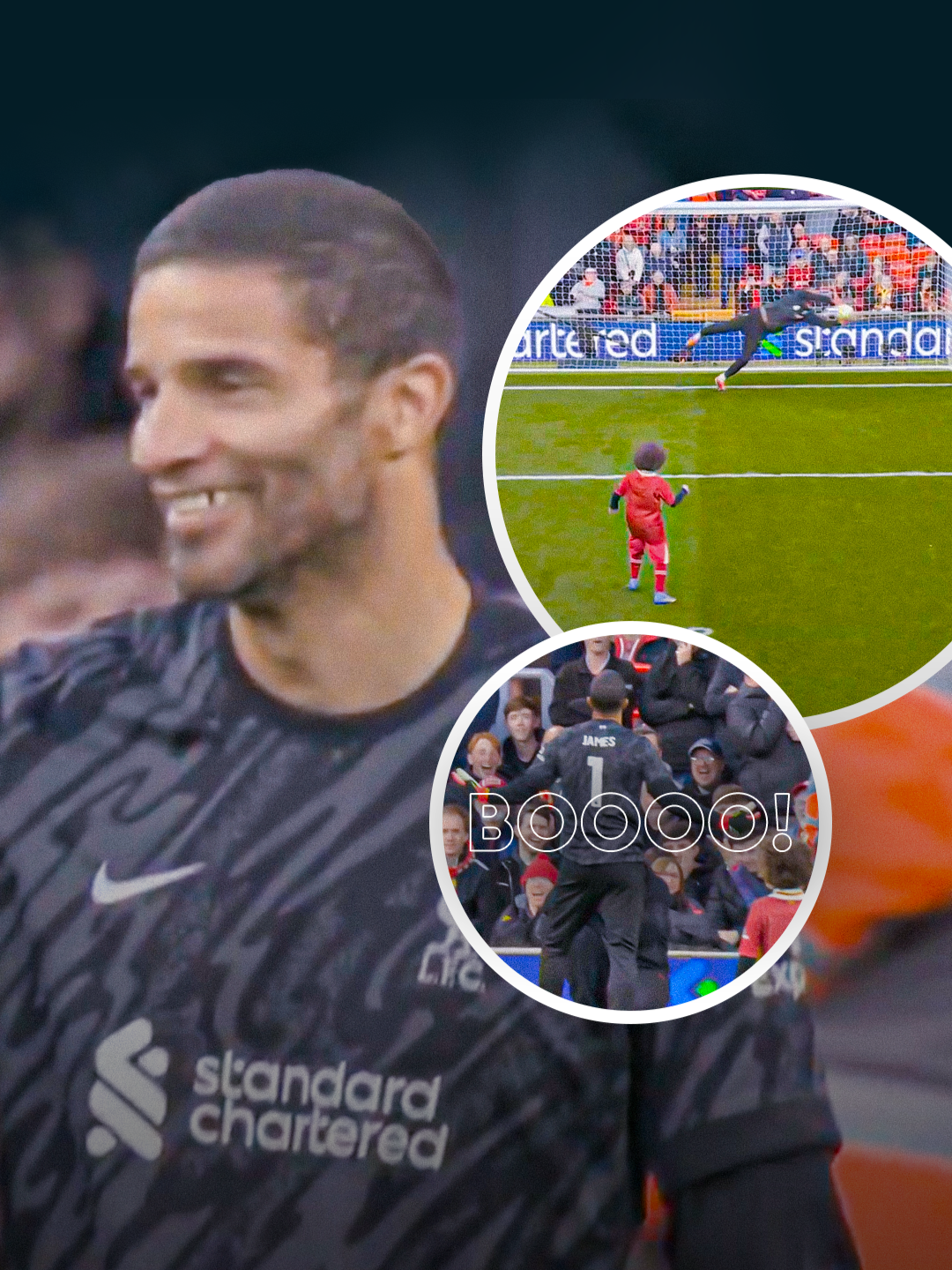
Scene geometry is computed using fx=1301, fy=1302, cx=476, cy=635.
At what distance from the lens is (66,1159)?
2.53 meters

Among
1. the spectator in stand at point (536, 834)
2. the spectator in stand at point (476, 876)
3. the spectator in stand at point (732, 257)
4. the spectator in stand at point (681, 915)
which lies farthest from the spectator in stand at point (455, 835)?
the spectator in stand at point (732, 257)

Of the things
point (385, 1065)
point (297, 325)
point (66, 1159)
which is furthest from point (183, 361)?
point (66, 1159)

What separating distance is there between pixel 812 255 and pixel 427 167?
73 cm

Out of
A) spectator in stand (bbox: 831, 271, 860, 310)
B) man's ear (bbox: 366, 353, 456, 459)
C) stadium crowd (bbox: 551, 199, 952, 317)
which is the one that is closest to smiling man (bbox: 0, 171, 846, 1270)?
man's ear (bbox: 366, 353, 456, 459)

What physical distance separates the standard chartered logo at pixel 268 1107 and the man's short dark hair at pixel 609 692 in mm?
776

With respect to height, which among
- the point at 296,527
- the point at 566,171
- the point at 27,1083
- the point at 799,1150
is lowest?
the point at 799,1150

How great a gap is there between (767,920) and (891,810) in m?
0.31

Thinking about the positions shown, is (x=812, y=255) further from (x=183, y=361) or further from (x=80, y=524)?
(x=80, y=524)

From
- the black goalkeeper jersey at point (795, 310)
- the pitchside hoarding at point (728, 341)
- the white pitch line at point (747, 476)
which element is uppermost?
the black goalkeeper jersey at point (795, 310)

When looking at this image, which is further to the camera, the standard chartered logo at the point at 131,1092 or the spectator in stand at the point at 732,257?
the standard chartered logo at the point at 131,1092

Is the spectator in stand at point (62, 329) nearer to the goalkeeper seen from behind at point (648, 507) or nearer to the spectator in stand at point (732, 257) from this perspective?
the goalkeeper seen from behind at point (648, 507)

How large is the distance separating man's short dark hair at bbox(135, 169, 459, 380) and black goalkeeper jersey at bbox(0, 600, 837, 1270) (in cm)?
54

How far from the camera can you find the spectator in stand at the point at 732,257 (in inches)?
94.1

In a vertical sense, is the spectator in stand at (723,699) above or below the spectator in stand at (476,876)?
above
